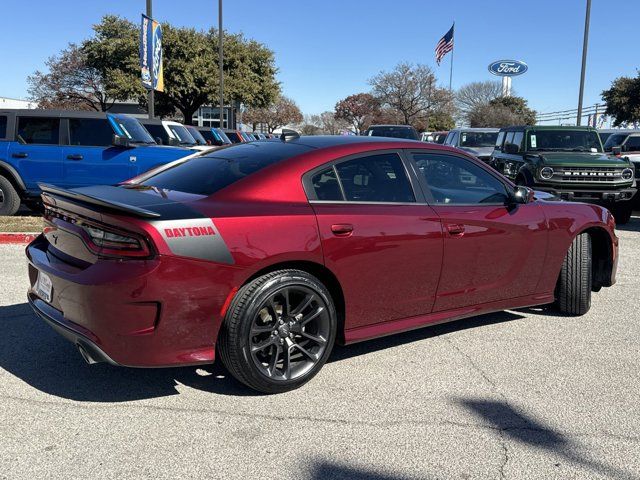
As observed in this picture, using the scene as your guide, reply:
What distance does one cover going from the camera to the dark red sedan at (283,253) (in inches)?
123

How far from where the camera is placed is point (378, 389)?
3.74 meters

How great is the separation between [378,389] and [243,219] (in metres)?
1.39

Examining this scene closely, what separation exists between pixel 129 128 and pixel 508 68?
5871 cm

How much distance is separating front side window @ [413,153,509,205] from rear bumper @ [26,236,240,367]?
71.5 inches

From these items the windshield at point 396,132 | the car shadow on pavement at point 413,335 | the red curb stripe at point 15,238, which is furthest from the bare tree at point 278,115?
the car shadow on pavement at point 413,335

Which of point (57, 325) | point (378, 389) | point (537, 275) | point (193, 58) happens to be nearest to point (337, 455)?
point (378, 389)

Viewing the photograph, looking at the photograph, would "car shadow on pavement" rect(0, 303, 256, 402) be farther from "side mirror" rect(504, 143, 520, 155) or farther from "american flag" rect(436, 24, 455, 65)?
"american flag" rect(436, 24, 455, 65)

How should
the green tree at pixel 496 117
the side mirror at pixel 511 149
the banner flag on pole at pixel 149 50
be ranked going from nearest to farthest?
the side mirror at pixel 511 149 → the banner flag on pole at pixel 149 50 → the green tree at pixel 496 117

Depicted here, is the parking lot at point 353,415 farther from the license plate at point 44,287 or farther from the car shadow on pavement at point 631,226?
the car shadow on pavement at point 631,226

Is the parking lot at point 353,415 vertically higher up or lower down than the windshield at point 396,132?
lower down

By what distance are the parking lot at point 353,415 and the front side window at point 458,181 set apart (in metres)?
1.13

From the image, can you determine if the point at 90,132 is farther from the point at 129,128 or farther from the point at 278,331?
the point at 278,331

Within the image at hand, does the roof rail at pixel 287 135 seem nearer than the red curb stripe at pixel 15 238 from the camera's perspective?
Yes

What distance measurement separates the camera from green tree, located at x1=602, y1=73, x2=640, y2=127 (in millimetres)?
36281
